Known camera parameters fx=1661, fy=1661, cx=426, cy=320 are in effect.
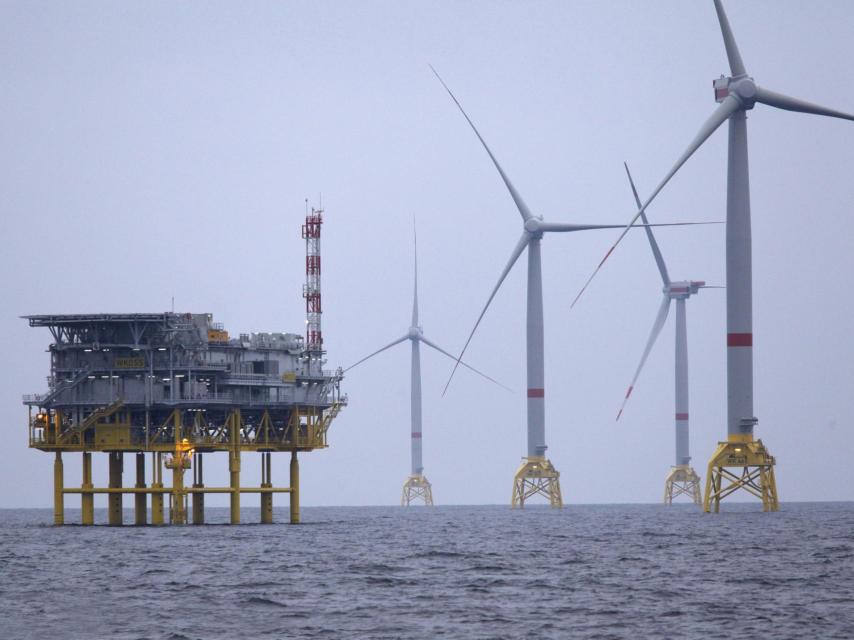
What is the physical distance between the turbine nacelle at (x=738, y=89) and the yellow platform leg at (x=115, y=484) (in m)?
51.8

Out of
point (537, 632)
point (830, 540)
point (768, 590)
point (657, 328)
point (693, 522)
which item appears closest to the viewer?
point (537, 632)

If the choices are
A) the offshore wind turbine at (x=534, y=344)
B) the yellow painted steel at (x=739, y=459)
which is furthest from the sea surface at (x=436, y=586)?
the offshore wind turbine at (x=534, y=344)

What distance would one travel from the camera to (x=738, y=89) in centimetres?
12144

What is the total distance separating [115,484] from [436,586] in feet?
196

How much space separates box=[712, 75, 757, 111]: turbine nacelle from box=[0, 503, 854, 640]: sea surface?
32.5 meters

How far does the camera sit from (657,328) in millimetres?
165375

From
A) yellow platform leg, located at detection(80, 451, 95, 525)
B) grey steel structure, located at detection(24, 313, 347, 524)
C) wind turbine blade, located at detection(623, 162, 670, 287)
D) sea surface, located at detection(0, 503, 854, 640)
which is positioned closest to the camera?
sea surface, located at detection(0, 503, 854, 640)

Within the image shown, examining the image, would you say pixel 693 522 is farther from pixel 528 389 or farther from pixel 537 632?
pixel 537 632

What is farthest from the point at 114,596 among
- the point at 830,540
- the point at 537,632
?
the point at 830,540

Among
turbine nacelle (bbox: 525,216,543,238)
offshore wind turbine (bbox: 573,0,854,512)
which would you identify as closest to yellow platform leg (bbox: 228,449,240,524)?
offshore wind turbine (bbox: 573,0,854,512)

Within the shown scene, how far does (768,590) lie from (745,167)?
58.1 metres

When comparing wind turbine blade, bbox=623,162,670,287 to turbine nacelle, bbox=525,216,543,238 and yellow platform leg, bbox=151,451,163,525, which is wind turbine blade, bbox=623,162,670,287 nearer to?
turbine nacelle, bbox=525,216,543,238

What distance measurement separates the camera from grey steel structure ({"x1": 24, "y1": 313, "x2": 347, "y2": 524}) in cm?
11344

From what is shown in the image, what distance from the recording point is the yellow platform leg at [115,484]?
12294 centimetres
